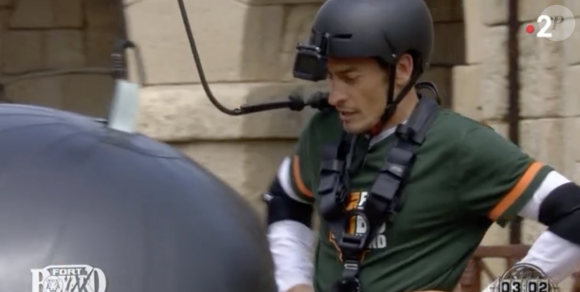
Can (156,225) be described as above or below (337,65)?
below

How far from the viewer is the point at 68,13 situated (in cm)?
891

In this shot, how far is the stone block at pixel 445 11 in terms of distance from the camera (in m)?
A: 7.59

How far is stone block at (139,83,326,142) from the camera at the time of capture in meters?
7.12

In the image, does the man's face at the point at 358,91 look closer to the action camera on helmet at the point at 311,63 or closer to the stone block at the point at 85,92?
the action camera on helmet at the point at 311,63

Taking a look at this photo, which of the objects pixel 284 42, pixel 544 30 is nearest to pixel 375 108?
pixel 544 30

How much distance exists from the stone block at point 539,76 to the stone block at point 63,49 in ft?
10.8

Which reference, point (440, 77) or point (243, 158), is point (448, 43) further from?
point (243, 158)

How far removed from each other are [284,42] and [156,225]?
4867 millimetres

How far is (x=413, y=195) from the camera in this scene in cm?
331

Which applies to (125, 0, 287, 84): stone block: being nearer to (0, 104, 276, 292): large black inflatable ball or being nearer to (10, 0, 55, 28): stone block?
(10, 0, 55, 28): stone block

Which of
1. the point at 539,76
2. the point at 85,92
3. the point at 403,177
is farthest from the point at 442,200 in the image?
the point at 85,92

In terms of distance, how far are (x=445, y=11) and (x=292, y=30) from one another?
2.87ft

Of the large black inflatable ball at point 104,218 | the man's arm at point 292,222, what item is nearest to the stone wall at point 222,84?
the man's arm at point 292,222

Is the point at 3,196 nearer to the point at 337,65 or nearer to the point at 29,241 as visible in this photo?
the point at 29,241
